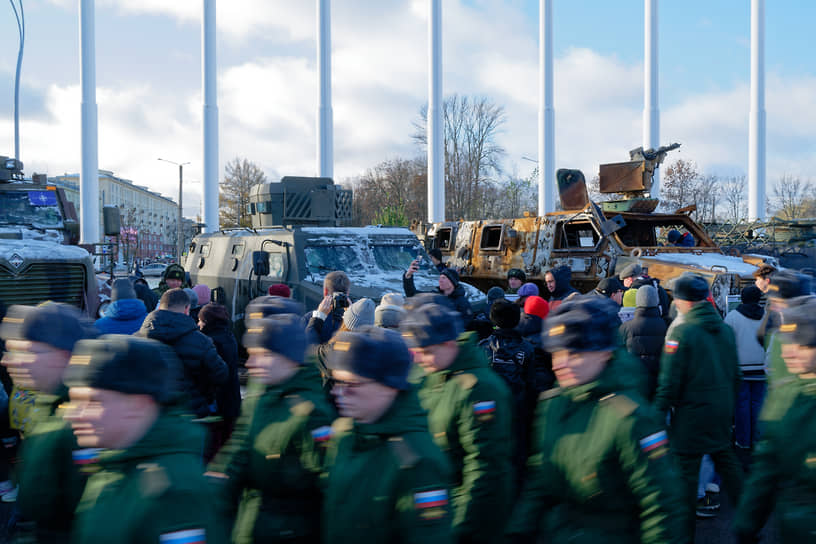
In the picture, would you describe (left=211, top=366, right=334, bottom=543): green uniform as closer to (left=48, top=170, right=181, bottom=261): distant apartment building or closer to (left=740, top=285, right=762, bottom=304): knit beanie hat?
(left=740, top=285, right=762, bottom=304): knit beanie hat

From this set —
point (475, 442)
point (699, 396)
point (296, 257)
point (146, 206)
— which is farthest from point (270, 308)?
point (146, 206)

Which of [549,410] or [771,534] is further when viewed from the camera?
[771,534]

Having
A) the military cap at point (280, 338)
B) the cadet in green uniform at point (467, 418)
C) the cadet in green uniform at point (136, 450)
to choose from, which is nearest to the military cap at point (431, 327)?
the cadet in green uniform at point (467, 418)

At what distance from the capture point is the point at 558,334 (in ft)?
8.76

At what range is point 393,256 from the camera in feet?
30.9

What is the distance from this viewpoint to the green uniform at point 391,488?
2178 mm

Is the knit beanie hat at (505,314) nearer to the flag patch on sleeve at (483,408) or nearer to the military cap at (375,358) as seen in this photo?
the flag patch on sleeve at (483,408)

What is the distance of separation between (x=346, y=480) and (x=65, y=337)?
149 cm

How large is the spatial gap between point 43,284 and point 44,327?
17.7 ft

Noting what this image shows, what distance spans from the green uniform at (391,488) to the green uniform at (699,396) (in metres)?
2.30

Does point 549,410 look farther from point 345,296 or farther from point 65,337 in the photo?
point 345,296

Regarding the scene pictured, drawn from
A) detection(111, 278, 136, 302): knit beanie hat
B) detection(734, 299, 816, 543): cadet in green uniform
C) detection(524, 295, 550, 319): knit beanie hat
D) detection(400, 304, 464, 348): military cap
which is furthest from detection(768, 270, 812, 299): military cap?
detection(111, 278, 136, 302): knit beanie hat

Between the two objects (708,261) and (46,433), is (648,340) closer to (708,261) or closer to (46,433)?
(46,433)

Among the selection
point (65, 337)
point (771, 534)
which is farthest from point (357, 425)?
point (771, 534)
